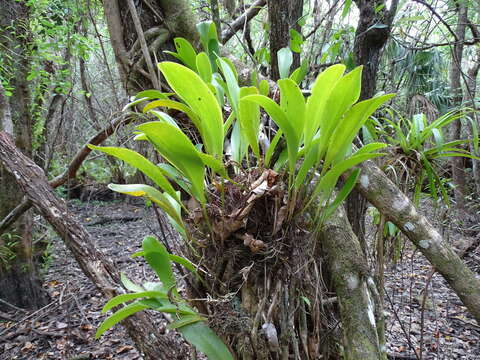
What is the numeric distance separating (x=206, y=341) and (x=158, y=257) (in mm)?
195

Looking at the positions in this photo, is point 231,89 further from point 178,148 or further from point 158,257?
point 158,257

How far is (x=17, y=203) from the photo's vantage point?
95.1 inches

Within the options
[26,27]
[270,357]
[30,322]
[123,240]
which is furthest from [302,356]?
[123,240]

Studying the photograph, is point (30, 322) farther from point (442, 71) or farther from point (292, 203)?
point (442, 71)

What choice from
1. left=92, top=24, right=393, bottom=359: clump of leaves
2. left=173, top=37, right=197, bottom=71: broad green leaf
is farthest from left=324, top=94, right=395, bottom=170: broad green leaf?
left=173, top=37, right=197, bottom=71: broad green leaf

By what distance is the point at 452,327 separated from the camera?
6.81 ft

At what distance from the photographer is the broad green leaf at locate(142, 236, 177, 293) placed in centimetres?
59

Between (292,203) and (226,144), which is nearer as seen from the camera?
(292,203)

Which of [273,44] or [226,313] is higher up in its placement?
[273,44]

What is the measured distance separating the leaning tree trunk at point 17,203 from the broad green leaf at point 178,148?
2.37 m

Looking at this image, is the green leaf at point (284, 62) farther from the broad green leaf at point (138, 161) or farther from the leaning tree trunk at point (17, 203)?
the leaning tree trunk at point (17, 203)

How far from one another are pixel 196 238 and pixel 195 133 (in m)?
0.46

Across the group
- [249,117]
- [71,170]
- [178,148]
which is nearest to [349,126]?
[249,117]

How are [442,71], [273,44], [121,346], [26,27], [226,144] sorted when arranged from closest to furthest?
[226,144], [273,44], [121,346], [26,27], [442,71]
